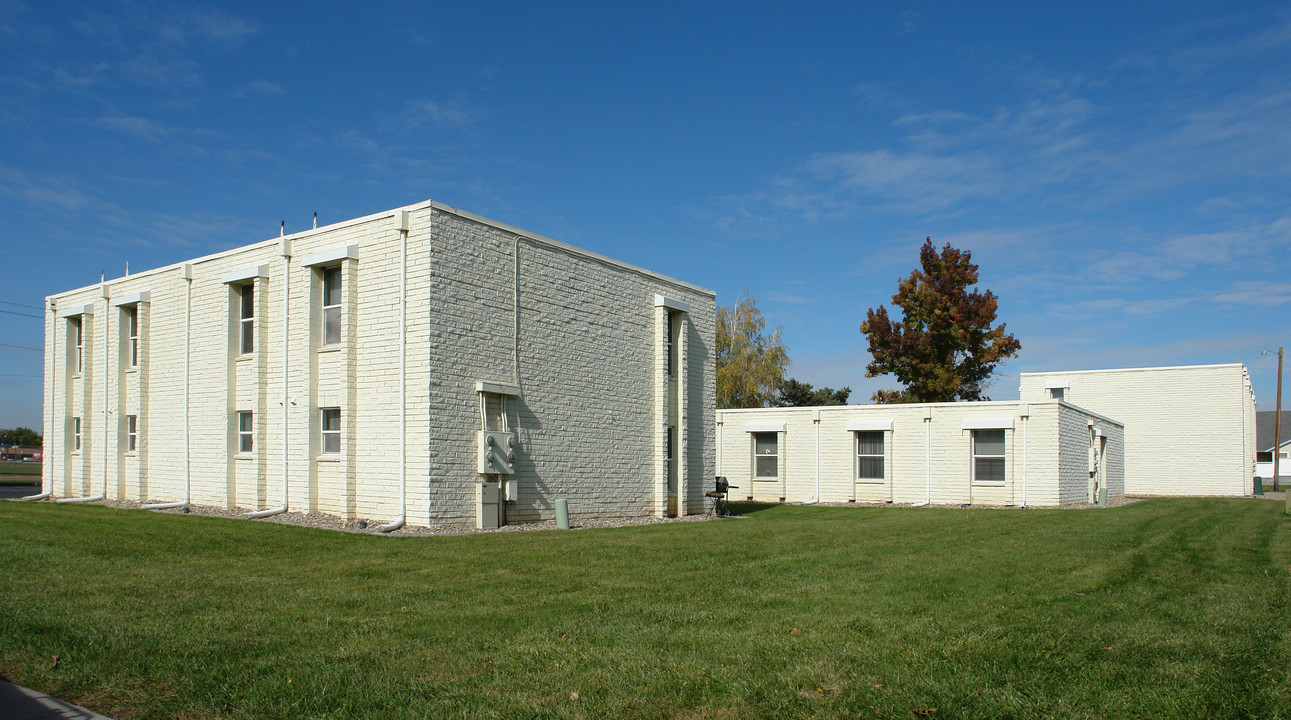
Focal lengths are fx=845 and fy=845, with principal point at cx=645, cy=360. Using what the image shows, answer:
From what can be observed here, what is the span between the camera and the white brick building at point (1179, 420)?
116 feet

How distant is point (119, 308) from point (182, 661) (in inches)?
773

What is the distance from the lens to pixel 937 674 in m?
5.29

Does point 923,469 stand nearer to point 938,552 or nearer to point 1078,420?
point 1078,420

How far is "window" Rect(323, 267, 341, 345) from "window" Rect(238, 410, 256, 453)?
3.04 meters

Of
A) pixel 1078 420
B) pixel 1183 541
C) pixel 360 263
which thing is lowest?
pixel 1183 541

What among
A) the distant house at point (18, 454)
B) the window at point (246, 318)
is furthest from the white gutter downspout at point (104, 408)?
the distant house at point (18, 454)

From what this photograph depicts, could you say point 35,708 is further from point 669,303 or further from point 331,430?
point 669,303

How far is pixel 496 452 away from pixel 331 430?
11.5 ft

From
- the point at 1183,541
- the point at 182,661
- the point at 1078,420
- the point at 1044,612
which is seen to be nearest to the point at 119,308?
the point at 182,661

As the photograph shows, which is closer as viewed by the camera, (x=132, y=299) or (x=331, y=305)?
(x=331, y=305)

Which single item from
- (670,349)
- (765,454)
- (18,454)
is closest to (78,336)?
(670,349)

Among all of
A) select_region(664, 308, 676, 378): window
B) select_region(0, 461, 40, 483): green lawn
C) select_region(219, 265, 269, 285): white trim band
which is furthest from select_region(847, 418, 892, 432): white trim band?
select_region(0, 461, 40, 483): green lawn

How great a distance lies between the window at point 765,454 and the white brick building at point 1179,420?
43.2 ft

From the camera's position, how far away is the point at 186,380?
19.5 meters
